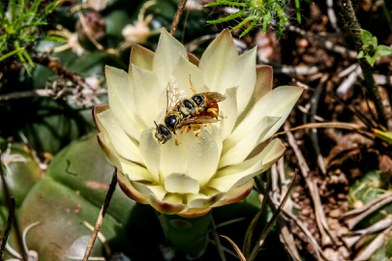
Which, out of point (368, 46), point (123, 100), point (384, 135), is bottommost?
point (384, 135)

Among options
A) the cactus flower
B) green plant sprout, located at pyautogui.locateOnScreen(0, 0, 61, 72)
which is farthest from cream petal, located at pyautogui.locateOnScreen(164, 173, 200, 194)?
green plant sprout, located at pyautogui.locateOnScreen(0, 0, 61, 72)

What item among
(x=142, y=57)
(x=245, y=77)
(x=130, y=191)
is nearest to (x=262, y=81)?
(x=245, y=77)

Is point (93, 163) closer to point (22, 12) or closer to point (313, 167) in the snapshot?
point (22, 12)

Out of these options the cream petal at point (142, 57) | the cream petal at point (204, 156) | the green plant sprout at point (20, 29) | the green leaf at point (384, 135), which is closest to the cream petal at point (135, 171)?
the cream petal at point (204, 156)

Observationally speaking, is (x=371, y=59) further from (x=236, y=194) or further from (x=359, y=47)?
(x=236, y=194)

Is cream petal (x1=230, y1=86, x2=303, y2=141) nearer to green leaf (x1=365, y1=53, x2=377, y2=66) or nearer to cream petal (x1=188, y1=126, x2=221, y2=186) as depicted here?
cream petal (x1=188, y1=126, x2=221, y2=186)

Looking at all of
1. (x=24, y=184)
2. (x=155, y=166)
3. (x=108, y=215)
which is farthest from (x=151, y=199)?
(x=24, y=184)
